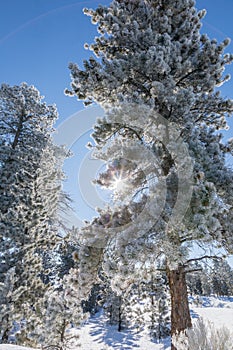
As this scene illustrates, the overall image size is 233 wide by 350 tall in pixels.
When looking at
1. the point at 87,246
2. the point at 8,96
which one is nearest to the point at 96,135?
the point at 87,246

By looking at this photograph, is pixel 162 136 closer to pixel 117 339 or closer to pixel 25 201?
pixel 25 201

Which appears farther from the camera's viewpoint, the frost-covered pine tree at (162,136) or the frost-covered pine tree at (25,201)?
the frost-covered pine tree at (25,201)

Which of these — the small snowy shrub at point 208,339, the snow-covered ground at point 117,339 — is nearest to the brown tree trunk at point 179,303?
the small snowy shrub at point 208,339

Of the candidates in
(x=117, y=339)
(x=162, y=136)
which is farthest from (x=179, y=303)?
(x=117, y=339)

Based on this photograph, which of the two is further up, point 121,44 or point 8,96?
point 8,96

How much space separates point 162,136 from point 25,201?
24.1 ft

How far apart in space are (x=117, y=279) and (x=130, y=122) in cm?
382

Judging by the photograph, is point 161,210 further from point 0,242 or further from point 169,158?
point 0,242

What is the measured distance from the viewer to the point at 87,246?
5160 mm

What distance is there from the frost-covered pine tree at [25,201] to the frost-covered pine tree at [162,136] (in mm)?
4714

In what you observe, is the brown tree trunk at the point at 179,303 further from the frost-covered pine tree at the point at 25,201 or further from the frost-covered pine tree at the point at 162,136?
the frost-covered pine tree at the point at 25,201

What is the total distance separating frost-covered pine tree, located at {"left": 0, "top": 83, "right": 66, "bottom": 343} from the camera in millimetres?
8531

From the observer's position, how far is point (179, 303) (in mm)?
5164

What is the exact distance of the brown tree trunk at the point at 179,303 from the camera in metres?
4.92
